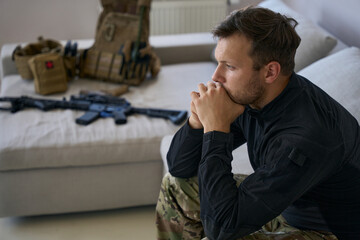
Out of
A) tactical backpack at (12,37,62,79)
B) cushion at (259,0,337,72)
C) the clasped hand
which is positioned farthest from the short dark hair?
tactical backpack at (12,37,62,79)

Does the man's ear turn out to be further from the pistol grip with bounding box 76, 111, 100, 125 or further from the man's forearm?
the pistol grip with bounding box 76, 111, 100, 125

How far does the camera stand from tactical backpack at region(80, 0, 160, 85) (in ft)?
8.89

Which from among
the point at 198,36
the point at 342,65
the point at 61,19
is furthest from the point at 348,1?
the point at 61,19

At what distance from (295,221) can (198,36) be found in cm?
202

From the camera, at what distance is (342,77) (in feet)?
5.49

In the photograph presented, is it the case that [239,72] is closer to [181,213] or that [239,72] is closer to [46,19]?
[181,213]

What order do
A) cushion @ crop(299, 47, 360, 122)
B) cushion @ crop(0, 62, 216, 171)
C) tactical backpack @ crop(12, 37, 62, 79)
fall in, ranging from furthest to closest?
1. tactical backpack @ crop(12, 37, 62, 79)
2. cushion @ crop(0, 62, 216, 171)
3. cushion @ crop(299, 47, 360, 122)

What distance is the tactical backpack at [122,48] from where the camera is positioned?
2.71 meters

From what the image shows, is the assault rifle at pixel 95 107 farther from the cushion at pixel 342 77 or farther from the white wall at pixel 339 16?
the white wall at pixel 339 16

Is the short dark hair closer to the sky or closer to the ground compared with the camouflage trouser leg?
closer to the sky

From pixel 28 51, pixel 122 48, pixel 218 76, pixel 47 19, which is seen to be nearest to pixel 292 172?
pixel 218 76

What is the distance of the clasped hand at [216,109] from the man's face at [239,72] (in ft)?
0.09

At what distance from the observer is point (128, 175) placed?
2154mm

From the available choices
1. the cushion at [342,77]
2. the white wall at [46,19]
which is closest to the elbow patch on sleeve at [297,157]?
the cushion at [342,77]
